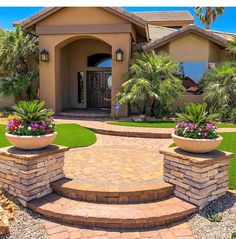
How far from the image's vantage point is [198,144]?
5.74m

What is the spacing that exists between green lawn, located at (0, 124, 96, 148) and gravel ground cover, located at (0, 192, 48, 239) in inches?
156

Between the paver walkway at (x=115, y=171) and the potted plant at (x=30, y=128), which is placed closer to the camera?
the paver walkway at (x=115, y=171)

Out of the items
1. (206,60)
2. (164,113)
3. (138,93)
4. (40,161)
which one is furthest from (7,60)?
(40,161)

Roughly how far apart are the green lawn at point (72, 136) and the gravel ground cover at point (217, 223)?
5.34 metres

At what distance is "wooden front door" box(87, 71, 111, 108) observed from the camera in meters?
19.2

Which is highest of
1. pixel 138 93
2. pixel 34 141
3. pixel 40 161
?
pixel 138 93

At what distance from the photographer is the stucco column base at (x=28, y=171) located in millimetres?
5652

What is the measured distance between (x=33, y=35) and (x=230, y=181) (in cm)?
1481

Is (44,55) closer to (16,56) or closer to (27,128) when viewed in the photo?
(16,56)

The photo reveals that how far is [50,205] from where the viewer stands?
5586mm

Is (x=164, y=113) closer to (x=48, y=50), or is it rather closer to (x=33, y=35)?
(x=48, y=50)

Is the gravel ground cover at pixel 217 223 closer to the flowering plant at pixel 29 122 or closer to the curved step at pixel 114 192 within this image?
the curved step at pixel 114 192

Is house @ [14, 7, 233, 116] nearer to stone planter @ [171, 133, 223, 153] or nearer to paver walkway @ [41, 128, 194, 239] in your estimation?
paver walkway @ [41, 128, 194, 239]

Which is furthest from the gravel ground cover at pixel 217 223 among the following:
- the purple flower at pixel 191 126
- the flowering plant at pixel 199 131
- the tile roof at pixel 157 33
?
the tile roof at pixel 157 33
